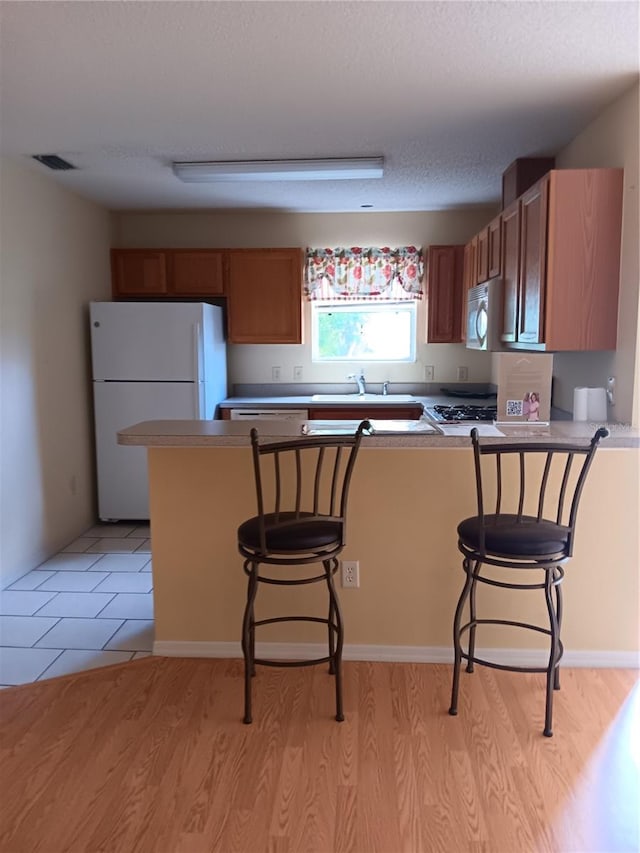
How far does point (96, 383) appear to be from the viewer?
454 centimetres

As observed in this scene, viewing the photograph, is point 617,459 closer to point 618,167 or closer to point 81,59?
point 618,167

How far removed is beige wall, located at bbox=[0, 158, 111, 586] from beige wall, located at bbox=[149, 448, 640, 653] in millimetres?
1412

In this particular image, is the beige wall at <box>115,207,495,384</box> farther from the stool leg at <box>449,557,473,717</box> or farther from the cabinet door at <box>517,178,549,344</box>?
the stool leg at <box>449,557,473,717</box>

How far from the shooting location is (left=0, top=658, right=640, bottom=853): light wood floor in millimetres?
1810

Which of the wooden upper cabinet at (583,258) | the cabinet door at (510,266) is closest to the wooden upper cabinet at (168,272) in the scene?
the cabinet door at (510,266)

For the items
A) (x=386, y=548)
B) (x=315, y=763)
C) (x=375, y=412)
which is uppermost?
(x=375, y=412)

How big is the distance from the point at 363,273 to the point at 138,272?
176 cm

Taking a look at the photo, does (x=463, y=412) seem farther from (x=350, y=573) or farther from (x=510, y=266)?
(x=350, y=573)

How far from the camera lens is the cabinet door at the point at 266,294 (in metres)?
5.06

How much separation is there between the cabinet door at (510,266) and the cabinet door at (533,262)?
74mm

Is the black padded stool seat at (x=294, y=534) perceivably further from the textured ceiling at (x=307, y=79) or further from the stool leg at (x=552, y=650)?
the textured ceiling at (x=307, y=79)

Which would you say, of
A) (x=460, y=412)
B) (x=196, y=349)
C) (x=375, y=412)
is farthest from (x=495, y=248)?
(x=196, y=349)

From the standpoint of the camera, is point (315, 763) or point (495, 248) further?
point (495, 248)

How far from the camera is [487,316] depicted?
366cm
